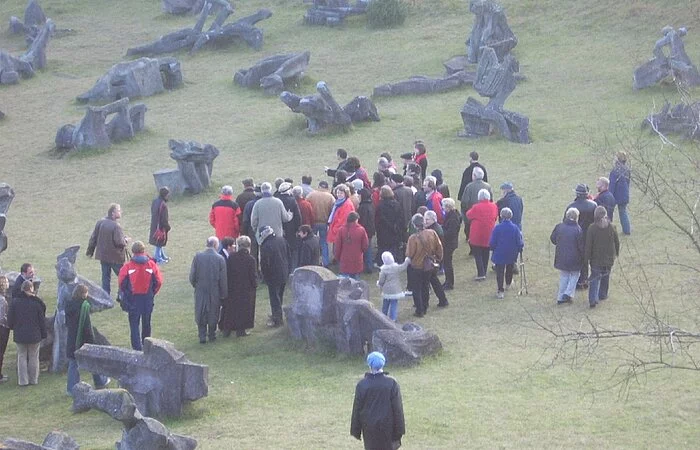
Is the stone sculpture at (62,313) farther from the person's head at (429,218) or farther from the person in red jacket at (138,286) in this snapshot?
the person's head at (429,218)

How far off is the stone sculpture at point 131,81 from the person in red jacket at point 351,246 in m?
16.9

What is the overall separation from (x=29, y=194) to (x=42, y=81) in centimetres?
1142

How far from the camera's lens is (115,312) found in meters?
20.0

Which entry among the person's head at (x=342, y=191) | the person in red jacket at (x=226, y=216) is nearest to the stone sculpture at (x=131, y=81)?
the person in red jacket at (x=226, y=216)

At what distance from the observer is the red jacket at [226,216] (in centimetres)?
2059

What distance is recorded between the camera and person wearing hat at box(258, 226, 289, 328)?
18.9m

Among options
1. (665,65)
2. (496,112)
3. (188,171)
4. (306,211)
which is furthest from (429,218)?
(665,65)


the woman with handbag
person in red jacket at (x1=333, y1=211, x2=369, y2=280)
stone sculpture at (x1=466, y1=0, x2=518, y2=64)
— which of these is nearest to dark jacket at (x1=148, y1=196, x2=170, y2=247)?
the woman with handbag

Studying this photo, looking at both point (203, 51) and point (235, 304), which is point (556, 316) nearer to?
point (235, 304)

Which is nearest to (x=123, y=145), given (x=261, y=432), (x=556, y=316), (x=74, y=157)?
(x=74, y=157)

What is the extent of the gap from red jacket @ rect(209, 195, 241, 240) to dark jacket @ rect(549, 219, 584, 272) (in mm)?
5043

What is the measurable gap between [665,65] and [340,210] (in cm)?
1371

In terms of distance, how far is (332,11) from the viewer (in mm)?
41031

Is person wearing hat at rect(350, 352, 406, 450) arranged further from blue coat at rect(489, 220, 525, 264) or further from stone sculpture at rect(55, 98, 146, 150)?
stone sculpture at rect(55, 98, 146, 150)
